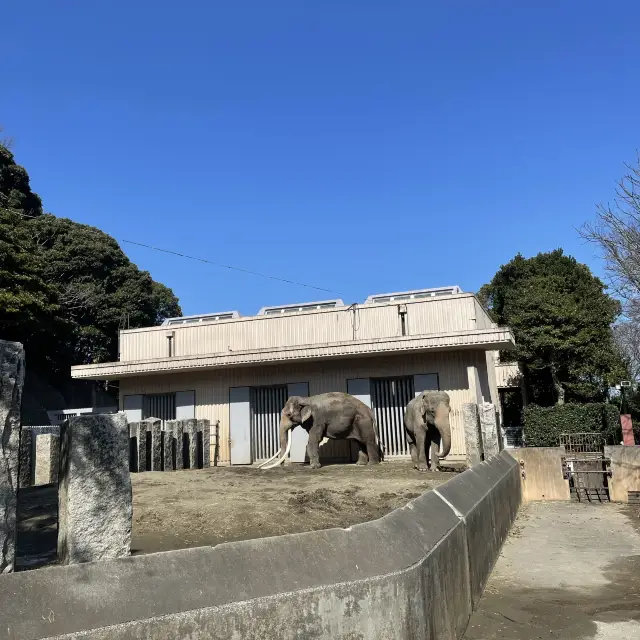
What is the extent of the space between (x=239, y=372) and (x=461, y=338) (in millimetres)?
6976

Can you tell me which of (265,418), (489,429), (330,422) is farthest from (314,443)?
(489,429)

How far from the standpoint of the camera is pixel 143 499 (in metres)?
8.58

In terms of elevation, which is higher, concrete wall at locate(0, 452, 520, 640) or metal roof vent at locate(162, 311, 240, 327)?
metal roof vent at locate(162, 311, 240, 327)

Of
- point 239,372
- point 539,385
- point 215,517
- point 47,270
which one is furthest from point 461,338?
point 47,270

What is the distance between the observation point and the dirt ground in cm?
595

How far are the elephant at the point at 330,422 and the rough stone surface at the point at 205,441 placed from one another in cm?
253

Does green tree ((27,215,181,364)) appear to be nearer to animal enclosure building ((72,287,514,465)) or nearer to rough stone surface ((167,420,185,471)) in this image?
animal enclosure building ((72,287,514,465))

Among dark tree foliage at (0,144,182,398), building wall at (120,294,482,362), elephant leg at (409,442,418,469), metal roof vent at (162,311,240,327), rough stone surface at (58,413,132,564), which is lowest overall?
elephant leg at (409,442,418,469)

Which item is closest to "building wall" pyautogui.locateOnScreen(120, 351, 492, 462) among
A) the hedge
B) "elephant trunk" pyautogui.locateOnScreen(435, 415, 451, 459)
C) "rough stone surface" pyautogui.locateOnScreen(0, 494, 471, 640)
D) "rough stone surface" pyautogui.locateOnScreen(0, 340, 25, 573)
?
"elephant trunk" pyautogui.locateOnScreen(435, 415, 451, 459)

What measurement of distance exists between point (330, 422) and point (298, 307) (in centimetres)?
576

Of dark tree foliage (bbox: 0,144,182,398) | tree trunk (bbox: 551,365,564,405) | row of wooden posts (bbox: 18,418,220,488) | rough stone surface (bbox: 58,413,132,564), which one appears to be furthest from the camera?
dark tree foliage (bbox: 0,144,182,398)

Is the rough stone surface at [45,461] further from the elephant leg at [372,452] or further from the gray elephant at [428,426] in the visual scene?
the gray elephant at [428,426]

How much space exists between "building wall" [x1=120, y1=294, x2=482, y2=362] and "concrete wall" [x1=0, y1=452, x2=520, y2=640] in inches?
481

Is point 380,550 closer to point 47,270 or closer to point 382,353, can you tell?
point 382,353
